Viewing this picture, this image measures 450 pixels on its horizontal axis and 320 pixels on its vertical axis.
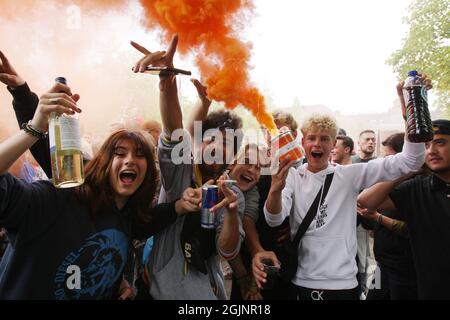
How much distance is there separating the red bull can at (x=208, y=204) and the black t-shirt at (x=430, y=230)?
5.72 ft

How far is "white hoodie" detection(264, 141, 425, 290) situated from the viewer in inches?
97.7

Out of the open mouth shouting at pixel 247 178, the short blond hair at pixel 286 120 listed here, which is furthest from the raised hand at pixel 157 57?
the short blond hair at pixel 286 120

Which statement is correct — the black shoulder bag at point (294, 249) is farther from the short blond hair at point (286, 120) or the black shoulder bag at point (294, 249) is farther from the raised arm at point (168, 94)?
the short blond hair at point (286, 120)

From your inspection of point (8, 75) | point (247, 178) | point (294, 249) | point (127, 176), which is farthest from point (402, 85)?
point (8, 75)

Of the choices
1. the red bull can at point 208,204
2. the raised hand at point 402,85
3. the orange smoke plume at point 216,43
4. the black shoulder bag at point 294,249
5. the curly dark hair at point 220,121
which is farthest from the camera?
the orange smoke plume at point 216,43

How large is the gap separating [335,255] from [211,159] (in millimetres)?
1317

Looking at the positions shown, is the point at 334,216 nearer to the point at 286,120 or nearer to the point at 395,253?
the point at 395,253

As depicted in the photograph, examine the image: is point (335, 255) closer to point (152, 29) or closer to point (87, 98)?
point (152, 29)

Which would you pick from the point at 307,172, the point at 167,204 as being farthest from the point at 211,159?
the point at 307,172

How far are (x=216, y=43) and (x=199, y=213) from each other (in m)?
2.83

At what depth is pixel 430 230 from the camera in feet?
8.19

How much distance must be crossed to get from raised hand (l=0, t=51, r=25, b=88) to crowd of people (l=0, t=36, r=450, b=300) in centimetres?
1

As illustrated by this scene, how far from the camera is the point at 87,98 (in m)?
11.8

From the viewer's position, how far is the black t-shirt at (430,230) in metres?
2.42
